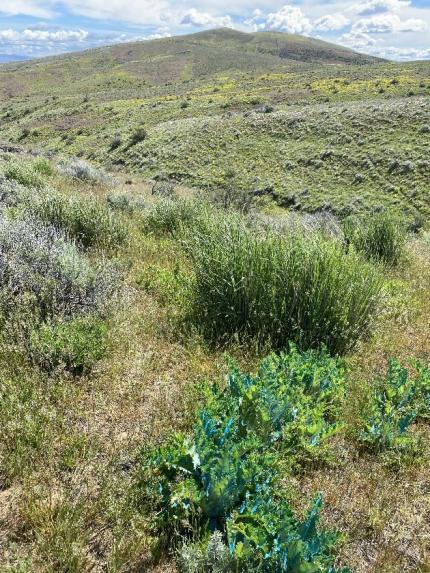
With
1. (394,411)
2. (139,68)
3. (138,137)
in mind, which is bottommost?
(138,137)

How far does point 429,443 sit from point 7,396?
8.76 feet

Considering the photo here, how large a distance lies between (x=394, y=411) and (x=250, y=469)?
49.4 inches

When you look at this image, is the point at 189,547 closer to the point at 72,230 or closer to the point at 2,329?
the point at 2,329

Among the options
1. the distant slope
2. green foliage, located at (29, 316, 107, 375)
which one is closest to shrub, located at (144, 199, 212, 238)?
green foliage, located at (29, 316, 107, 375)

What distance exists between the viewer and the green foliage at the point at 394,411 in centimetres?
267

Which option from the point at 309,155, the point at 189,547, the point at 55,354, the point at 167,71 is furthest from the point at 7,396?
the point at 167,71

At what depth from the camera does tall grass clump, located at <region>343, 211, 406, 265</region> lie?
716 cm

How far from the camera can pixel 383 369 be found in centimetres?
367

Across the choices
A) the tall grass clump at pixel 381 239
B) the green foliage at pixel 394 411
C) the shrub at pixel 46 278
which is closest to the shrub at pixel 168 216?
the tall grass clump at pixel 381 239

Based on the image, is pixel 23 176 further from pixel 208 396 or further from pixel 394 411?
pixel 394 411

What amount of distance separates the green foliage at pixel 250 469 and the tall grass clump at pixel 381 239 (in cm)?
463

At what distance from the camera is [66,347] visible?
3.19 meters

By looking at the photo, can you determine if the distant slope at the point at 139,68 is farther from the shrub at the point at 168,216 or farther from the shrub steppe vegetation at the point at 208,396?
the shrub steppe vegetation at the point at 208,396

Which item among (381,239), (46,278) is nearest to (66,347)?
Result: (46,278)
